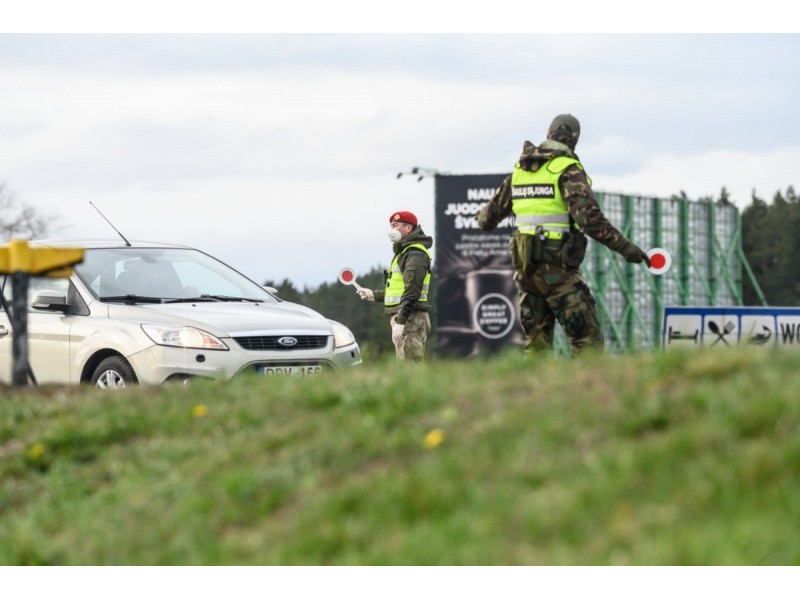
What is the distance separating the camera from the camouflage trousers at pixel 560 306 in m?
11.0

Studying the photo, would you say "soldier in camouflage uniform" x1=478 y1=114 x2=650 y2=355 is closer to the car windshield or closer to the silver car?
the silver car

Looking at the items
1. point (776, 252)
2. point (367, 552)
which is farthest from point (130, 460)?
point (776, 252)

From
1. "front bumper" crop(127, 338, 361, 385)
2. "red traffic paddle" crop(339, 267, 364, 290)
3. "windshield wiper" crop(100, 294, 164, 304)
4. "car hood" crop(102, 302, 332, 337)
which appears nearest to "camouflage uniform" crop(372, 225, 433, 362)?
"red traffic paddle" crop(339, 267, 364, 290)

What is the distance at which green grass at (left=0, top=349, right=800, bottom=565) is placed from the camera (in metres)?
5.16

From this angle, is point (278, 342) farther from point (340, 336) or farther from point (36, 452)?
point (36, 452)

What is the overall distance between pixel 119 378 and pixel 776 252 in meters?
81.3

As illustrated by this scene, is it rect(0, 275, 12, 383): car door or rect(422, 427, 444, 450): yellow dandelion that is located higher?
rect(0, 275, 12, 383): car door

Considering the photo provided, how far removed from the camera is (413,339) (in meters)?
14.6

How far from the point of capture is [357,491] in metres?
5.91

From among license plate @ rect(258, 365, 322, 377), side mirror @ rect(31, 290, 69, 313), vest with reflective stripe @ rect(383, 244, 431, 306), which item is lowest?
license plate @ rect(258, 365, 322, 377)

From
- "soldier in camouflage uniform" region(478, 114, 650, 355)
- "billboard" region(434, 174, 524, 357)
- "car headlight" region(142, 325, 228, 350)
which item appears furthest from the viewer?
"billboard" region(434, 174, 524, 357)

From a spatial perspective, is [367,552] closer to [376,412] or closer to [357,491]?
[357,491]

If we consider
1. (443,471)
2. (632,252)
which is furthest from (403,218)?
(443,471)

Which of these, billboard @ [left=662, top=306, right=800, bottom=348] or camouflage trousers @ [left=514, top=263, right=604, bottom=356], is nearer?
camouflage trousers @ [left=514, top=263, right=604, bottom=356]
